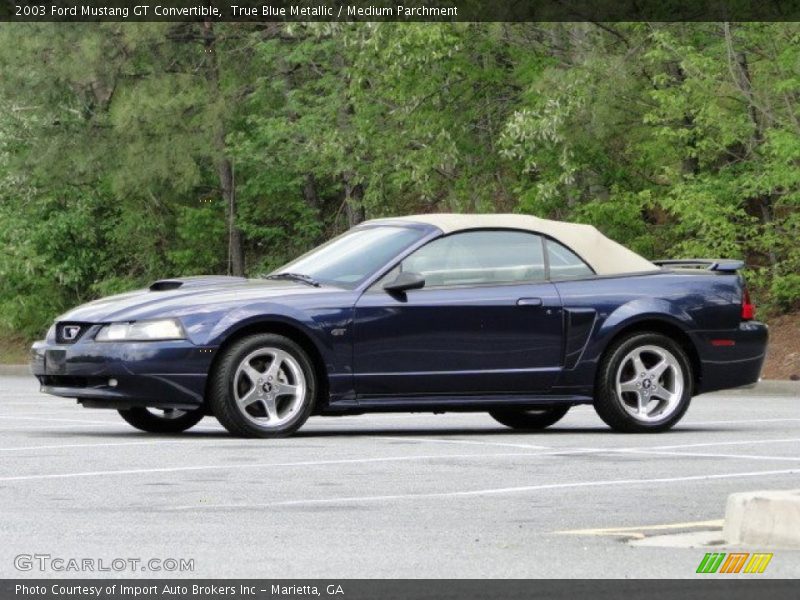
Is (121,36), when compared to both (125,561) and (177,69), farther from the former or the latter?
(125,561)

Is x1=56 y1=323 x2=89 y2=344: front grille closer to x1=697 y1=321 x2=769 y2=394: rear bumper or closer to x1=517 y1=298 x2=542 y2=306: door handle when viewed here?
x1=517 y1=298 x2=542 y2=306: door handle

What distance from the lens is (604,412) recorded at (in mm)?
14820

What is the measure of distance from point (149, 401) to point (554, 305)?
3.07 meters

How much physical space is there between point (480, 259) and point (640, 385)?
5.01 ft

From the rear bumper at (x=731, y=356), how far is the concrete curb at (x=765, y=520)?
6.92 m

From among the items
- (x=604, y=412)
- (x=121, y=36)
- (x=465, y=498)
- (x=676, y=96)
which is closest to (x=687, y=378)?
(x=604, y=412)

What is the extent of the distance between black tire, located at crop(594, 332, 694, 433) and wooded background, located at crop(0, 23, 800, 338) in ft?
33.7

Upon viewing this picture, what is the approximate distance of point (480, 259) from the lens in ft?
48.7

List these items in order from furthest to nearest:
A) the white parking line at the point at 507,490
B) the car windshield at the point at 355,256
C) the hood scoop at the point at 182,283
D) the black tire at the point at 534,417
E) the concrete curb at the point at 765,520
A: the black tire at the point at 534,417 → the hood scoop at the point at 182,283 → the car windshield at the point at 355,256 → the white parking line at the point at 507,490 → the concrete curb at the point at 765,520

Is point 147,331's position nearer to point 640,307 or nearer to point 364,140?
point 640,307

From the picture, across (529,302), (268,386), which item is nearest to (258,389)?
(268,386)

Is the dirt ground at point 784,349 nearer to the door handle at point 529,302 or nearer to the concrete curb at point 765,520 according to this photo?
the door handle at point 529,302

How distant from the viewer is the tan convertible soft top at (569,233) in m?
14.9

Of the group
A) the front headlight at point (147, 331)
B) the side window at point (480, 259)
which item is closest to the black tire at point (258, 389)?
the front headlight at point (147, 331)
